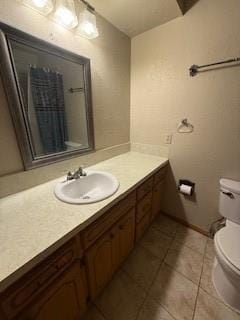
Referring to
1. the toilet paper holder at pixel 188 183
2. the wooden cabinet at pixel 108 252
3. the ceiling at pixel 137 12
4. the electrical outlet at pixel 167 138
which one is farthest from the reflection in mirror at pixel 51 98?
the toilet paper holder at pixel 188 183

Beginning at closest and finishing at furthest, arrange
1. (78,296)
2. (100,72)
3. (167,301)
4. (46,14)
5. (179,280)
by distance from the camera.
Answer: (78,296)
(46,14)
(167,301)
(179,280)
(100,72)

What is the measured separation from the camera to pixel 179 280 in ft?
4.02

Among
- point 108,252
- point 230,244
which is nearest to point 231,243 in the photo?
point 230,244

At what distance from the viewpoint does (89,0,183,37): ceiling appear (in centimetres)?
115

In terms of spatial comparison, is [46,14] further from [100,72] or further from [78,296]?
[78,296]

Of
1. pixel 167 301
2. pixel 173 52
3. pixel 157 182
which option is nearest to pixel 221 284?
pixel 167 301

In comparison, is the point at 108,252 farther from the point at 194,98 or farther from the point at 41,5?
the point at 41,5

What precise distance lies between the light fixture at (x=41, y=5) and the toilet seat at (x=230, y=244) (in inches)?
76.2

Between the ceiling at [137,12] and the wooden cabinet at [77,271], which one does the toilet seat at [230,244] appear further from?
the ceiling at [137,12]

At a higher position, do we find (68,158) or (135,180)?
(68,158)

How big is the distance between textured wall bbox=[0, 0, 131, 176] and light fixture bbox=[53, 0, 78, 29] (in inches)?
1.7

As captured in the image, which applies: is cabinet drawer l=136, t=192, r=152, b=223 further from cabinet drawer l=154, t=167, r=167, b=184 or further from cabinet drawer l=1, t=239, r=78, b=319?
cabinet drawer l=1, t=239, r=78, b=319

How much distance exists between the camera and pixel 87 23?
43.9 inches

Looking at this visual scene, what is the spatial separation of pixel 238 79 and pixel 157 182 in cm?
109
